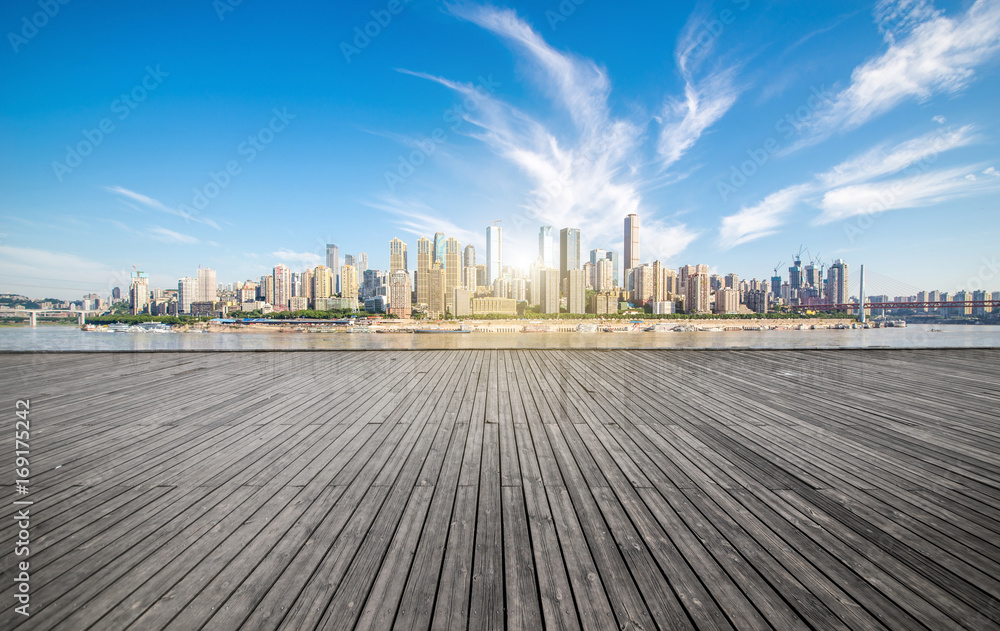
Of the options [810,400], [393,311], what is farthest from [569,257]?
[810,400]

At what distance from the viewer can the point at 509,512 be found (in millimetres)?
2162

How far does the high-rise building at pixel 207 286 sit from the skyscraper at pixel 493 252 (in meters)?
37.4

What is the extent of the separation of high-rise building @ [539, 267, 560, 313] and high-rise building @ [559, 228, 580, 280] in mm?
37651

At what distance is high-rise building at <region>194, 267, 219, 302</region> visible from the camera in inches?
1079

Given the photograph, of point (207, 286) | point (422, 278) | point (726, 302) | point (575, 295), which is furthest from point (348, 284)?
point (726, 302)

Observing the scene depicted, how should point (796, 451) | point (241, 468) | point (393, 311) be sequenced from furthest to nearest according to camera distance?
point (393, 311) < point (796, 451) < point (241, 468)

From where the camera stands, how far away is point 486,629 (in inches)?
53.2

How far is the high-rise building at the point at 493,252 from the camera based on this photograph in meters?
60.2

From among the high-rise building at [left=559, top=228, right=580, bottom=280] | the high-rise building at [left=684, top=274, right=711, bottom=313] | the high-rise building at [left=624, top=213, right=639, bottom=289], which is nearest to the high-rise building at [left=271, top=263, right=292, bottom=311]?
the high-rise building at [left=684, top=274, right=711, bottom=313]

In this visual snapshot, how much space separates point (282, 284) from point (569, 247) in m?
59.3

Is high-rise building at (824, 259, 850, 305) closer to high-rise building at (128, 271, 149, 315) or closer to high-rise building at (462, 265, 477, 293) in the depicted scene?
high-rise building at (462, 265, 477, 293)

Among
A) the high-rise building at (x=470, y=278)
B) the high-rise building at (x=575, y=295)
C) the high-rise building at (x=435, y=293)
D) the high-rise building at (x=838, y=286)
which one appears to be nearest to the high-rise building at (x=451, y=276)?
the high-rise building at (x=435, y=293)

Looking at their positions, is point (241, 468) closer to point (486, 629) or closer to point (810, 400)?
point (486, 629)

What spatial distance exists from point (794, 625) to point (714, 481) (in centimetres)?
126
